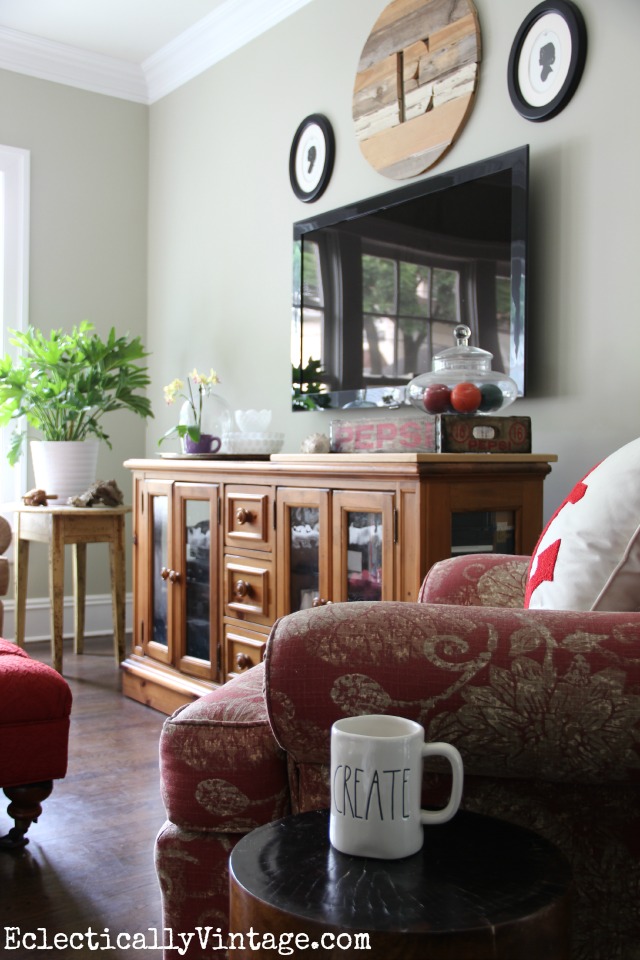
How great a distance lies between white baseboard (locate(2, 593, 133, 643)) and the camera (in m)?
4.25

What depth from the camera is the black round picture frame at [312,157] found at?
10.9 feet

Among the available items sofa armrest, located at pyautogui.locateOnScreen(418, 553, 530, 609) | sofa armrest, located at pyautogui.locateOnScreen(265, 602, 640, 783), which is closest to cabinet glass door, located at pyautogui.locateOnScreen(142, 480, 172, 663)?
sofa armrest, located at pyautogui.locateOnScreen(418, 553, 530, 609)

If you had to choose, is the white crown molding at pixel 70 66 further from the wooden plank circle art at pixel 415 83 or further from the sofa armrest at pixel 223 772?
the sofa armrest at pixel 223 772

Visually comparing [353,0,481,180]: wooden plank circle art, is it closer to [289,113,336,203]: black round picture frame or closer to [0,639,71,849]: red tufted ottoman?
[289,113,336,203]: black round picture frame

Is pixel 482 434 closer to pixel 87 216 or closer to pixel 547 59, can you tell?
pixel 547 59

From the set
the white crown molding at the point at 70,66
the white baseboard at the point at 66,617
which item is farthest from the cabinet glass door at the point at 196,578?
the white crown molding at the point at 70,66

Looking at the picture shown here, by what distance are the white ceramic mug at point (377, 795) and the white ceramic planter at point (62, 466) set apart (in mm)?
3164

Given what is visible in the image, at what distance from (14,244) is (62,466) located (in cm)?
114

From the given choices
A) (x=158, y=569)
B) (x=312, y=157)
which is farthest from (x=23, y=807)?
(x=312, y=157)

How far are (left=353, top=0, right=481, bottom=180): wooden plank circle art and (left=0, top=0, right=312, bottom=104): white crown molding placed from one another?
2.34ft

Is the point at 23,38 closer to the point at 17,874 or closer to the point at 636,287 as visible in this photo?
the point at 636,287

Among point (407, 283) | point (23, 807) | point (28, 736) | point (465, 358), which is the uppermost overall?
point (407, 283)

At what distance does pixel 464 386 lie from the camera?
2.27 meters

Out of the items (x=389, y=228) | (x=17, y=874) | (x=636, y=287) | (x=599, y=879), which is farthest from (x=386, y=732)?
(x=389, y=228)
